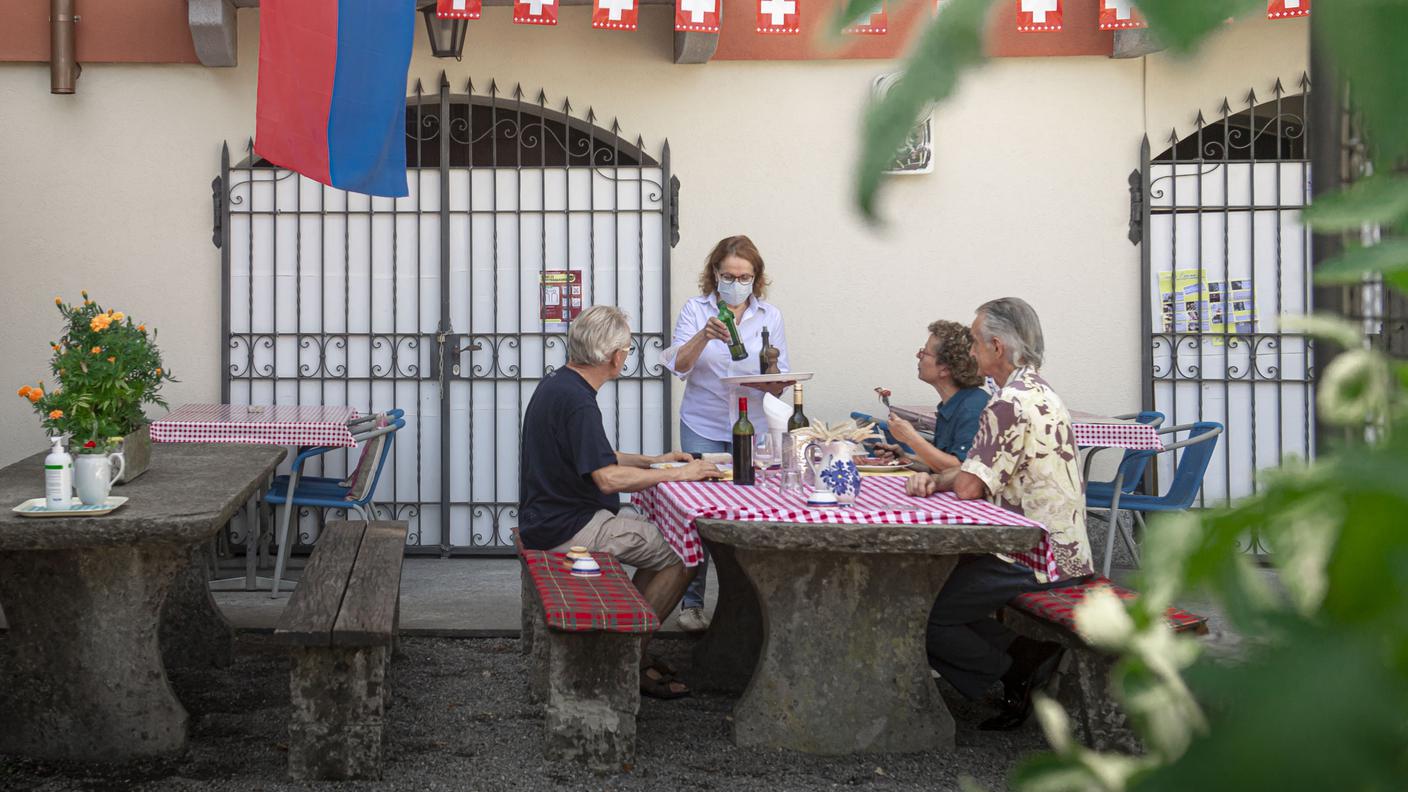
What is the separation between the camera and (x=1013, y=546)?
3.61m

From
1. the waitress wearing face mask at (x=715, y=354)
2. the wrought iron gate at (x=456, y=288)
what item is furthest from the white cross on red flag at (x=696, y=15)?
the waitress wearing face mask at (x=715, y=354)

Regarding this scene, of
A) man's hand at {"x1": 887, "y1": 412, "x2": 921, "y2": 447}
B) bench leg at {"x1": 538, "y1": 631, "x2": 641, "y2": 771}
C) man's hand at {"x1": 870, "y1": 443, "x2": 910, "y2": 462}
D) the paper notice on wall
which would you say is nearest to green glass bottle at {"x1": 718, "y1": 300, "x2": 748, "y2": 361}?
man's hand at {"x1": 870, "y1": 443, "x2": 910, "y2": 462}

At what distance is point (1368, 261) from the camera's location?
27 cm

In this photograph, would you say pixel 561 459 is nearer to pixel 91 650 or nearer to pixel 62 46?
pixel 91 650

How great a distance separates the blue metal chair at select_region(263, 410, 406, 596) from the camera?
5992 mm

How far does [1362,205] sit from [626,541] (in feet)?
14.1

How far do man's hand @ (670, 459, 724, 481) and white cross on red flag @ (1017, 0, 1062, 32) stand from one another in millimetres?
3003

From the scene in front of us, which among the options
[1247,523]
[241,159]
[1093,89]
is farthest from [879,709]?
[241,159]

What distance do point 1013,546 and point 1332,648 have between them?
345 cm

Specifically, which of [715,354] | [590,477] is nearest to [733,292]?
[715,354]

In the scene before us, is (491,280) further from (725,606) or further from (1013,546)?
(1013,546)

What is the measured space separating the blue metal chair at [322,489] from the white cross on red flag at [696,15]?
87.3 inches

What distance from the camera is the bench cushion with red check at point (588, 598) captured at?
3547mm

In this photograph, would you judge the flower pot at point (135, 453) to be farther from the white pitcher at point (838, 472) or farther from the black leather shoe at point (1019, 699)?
the black leather shoe at point (1019, 699)
